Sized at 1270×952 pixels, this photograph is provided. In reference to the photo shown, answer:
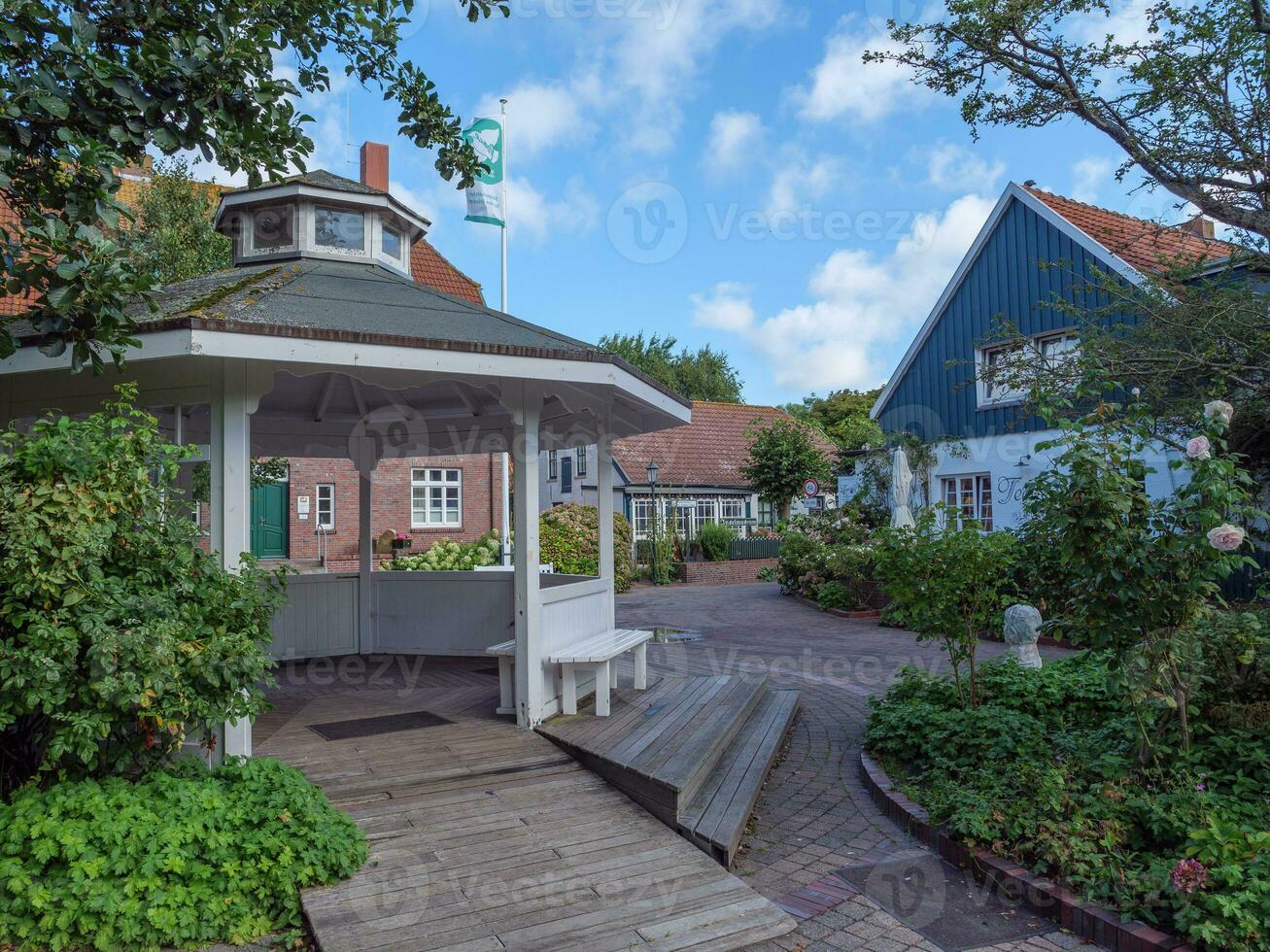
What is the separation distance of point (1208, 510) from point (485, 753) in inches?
168

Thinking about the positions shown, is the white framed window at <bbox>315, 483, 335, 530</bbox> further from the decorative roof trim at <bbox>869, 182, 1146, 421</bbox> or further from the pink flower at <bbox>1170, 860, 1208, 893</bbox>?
the pink flower at <bbox>1170, 860, 1208, 893</bbox>

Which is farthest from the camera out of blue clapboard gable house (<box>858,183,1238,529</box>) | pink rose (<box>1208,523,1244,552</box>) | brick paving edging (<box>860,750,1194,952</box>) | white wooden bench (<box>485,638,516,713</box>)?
blue clapboard gable house (<box>858,183,1238,529</box>)

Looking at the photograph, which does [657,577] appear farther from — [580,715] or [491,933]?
[491,933]

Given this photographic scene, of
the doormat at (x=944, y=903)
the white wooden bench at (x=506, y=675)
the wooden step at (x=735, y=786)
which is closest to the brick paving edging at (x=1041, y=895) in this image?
the doormat at (x=944, y=903)

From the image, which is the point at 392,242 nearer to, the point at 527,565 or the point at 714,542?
the point at 527,565

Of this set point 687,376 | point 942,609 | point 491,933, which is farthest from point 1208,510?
point 687,376

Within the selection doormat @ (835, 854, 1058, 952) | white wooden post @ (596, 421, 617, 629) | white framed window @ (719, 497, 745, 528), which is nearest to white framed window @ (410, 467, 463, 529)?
white framed window @ (719, 497, 745, 528)

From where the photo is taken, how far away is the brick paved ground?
381 centimetres

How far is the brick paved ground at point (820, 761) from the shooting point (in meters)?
3.81

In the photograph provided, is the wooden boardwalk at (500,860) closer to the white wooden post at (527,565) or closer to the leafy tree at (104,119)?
the white wooden post at (527,565)

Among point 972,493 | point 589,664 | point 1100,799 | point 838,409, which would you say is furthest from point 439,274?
point 838,409

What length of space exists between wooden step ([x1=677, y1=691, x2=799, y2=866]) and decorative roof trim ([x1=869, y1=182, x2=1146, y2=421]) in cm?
945

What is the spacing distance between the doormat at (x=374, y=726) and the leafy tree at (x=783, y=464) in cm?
1998

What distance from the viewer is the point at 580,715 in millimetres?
6312
